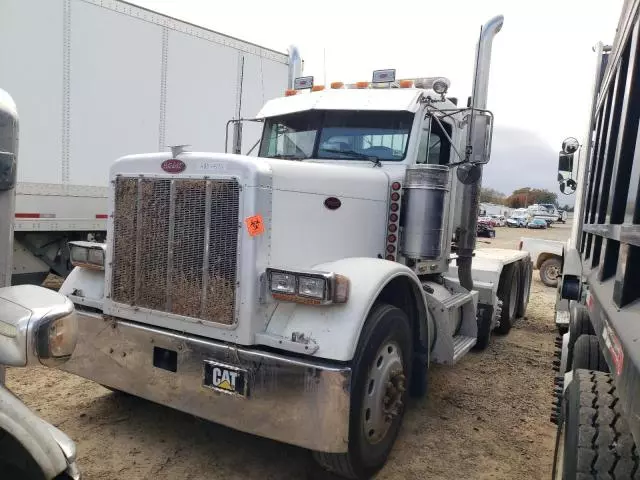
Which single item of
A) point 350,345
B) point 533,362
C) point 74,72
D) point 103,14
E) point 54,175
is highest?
point 103,14

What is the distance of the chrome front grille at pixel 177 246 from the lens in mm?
3094

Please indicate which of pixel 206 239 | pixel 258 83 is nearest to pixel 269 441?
pixel 206 239

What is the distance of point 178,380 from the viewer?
126 inches

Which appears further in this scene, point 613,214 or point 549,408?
point 549,408

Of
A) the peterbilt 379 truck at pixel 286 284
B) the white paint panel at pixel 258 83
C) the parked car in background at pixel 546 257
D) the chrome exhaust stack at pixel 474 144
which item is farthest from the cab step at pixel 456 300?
the parked car in background at pixel 546 257

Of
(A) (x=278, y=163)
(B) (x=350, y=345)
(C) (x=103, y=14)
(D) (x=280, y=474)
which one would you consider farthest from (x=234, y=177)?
(C) (x=103, y=14)

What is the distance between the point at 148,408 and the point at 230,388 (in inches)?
63.5

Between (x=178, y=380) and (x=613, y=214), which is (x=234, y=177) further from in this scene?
(x=613, y=214)

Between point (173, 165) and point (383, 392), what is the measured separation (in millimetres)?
1988

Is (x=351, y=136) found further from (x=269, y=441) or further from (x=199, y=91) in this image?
(x=199, y=91)

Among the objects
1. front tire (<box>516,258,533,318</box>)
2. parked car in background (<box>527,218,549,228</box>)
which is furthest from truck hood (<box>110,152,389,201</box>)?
parked car in background (<box>527,218,549,228</box>)

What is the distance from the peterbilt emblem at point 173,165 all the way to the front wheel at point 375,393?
4.94 ft

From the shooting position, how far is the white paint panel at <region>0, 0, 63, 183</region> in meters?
6.13

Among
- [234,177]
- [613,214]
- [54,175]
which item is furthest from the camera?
[54,175]
